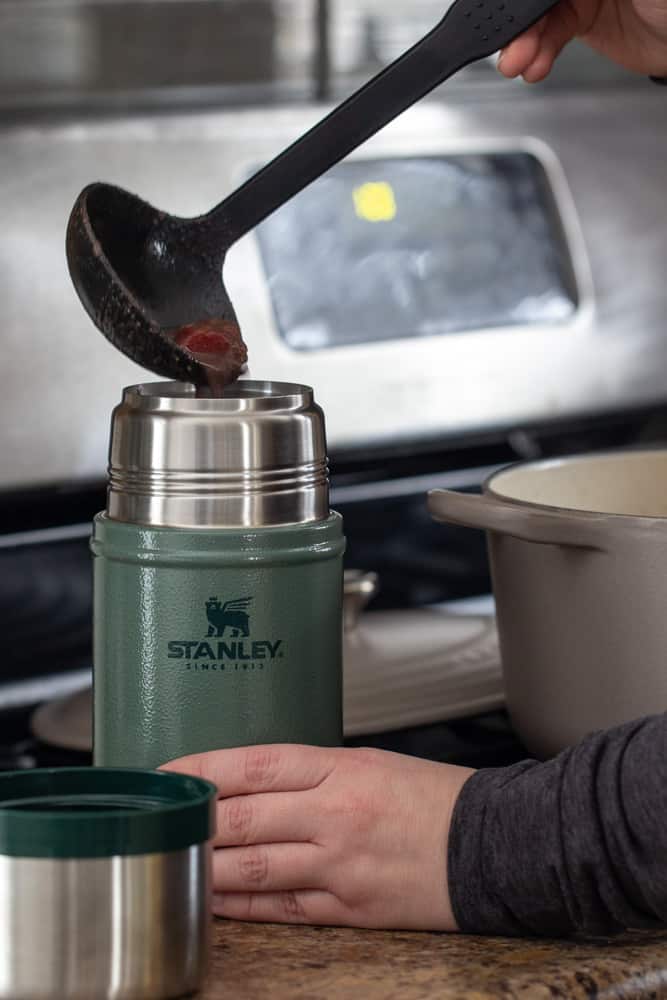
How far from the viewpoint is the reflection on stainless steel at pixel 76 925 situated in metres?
0.60

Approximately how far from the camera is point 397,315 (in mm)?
1563

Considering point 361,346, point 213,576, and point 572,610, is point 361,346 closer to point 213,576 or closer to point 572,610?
point 572,610

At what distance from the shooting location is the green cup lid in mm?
601

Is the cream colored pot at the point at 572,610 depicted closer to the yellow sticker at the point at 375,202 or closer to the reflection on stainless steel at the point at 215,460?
the reflection on stainless steel at the point at 215,460

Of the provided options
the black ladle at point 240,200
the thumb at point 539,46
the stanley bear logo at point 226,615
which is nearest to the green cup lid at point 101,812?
the stanley bear logo at point 226,615

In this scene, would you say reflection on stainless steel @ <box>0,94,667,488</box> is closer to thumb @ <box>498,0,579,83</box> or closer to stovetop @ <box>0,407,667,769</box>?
stovetop @ <box>0,407,667,769</box>

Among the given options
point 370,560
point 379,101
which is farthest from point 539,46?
point 370,560

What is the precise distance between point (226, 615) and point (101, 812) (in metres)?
0.15

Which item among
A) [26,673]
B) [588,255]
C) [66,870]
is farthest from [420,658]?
[588,255]

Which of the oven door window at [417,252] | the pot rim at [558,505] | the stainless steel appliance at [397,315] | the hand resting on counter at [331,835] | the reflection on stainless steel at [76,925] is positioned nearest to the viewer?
the reflection on stainless steel at [76,925]

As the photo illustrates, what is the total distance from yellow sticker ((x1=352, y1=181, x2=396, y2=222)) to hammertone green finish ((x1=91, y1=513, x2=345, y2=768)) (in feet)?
2.69

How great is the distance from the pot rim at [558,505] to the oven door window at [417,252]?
47 centimetres

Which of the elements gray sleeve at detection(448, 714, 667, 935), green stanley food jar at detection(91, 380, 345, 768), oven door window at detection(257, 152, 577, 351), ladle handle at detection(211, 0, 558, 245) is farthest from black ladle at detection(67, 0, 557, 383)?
oven door window at detection(257, 152, 577, 351)

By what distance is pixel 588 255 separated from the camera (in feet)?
5.53
